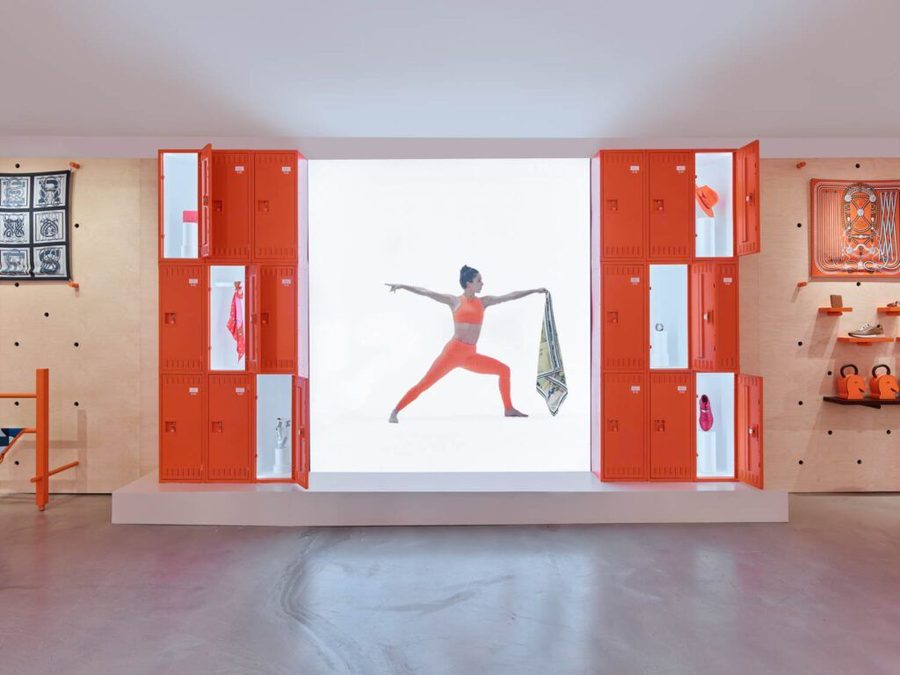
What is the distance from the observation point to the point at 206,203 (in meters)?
4.09

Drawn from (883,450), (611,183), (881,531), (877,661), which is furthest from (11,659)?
(883,450)

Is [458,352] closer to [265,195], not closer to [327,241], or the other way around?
[327,241]

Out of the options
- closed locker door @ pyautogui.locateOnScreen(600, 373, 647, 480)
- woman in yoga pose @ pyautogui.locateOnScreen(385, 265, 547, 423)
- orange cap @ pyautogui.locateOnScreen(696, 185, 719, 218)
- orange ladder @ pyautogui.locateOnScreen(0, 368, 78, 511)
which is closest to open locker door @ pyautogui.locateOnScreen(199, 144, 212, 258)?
woman in yoga pose @ pyautogui.locateOnScreen(385, 265, 547, 423)

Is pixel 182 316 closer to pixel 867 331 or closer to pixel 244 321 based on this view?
pixel 244 321

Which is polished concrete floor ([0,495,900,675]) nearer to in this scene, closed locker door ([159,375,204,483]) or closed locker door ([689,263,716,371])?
closed locker door ([159,375,204,483])

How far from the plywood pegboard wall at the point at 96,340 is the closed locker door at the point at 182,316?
Answer: 727mm

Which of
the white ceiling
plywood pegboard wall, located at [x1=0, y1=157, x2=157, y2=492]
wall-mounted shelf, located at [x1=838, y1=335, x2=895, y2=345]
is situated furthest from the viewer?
plywood pegboard wall, located at [x1=0, y1=157, x2=157, y2=492]

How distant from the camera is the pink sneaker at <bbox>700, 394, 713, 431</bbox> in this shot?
4645 mm

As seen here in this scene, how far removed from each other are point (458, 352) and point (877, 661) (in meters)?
3.32

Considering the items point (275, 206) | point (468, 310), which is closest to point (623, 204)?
point (468, 310)

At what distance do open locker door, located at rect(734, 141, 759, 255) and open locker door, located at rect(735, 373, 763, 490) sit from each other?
1030 millimetres

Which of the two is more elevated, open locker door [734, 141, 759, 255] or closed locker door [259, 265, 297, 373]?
open locker door [734, 141, 759, 255]

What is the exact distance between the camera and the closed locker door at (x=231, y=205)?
440cm

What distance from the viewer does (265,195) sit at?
441cm
